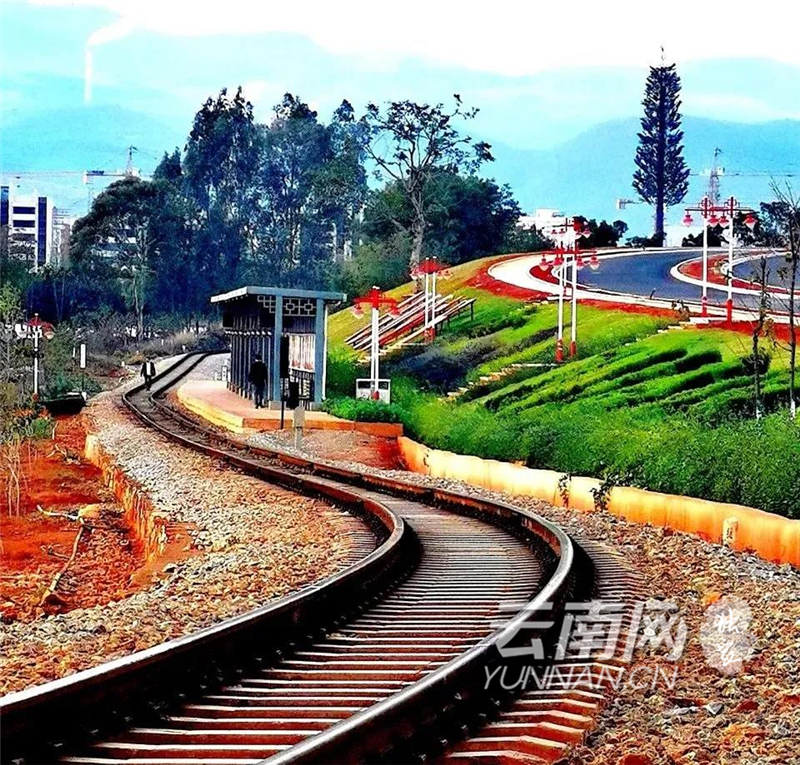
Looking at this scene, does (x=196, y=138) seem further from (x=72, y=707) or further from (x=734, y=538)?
(x=72, y=707)

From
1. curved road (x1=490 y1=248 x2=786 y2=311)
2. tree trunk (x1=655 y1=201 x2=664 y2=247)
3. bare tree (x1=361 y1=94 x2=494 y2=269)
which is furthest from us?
tree trunk (x1=655 y1=201 x2=664 y2=247)

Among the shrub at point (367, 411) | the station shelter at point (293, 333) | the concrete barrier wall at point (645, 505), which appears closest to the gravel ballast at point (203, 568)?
the concrete barrier wall at point (645, 505)

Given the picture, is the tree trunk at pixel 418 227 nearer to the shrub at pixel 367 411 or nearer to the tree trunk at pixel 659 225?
the tree trunk at pixel 659 225

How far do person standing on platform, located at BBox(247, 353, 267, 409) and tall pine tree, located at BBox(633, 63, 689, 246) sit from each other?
2042 inches

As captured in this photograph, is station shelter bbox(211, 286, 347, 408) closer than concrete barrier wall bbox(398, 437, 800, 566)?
No

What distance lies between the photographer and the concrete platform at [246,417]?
29.5m

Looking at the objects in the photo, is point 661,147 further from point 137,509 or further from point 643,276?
point 137,509

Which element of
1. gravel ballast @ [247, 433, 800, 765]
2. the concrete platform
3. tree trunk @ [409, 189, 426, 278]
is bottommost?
the concrete platform

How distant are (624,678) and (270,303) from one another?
93.2ft

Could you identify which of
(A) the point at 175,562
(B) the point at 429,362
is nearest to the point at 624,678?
(A) the point at 175,562

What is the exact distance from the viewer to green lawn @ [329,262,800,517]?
15.5 metres

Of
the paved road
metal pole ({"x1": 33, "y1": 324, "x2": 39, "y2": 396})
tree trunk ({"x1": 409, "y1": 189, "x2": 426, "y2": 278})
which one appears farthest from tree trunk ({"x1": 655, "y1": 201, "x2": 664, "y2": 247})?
metal pole ({"x1": 33, "y1": 324, "x2": 39, "y2": 396})

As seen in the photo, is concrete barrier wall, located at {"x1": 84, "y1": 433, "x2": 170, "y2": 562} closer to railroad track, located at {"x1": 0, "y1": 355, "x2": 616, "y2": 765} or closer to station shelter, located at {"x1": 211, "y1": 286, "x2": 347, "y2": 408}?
station shelter, located at {"x1": 211, "y1": 286, "x2": 347, "y2": 408}

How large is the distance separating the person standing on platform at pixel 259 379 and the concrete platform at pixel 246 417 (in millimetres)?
280
